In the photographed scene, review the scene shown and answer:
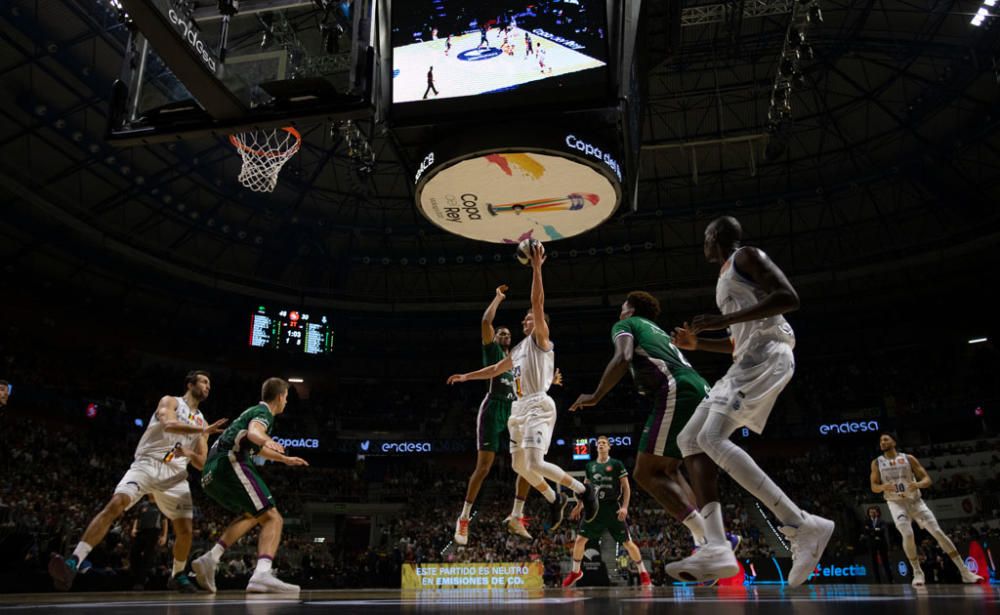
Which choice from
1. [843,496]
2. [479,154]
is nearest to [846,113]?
[843,496]

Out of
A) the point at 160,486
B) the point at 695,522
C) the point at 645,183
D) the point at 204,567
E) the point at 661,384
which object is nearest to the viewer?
the point at 695,522

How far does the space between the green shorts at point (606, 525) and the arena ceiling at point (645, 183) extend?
452 inches

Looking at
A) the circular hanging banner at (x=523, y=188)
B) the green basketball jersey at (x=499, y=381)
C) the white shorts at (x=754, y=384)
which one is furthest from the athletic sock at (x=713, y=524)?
the circular hanging banner at (x=523, y=188)

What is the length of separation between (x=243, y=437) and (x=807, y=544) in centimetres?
472

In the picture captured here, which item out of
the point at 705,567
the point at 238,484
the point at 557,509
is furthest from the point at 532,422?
the point at 705,567

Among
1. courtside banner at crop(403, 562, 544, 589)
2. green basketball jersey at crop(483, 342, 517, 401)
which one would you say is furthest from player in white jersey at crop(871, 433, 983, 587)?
courtside banner at crop(403, 562, 544, 589)

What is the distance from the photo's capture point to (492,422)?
806cm

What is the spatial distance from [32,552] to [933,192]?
87.2 feet

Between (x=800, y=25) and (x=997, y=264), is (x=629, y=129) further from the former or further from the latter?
(x=997, y=264)

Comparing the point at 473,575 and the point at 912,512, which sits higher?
the point at 912,512

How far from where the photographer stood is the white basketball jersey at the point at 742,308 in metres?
4.22

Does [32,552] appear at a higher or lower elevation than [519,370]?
lower

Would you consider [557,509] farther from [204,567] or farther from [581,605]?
[581,605]

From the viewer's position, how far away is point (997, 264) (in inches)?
1065
